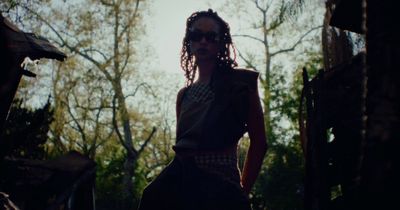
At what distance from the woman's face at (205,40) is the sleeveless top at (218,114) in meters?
0.19

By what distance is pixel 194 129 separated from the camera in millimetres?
2082

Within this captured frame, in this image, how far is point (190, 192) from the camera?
6.34ft

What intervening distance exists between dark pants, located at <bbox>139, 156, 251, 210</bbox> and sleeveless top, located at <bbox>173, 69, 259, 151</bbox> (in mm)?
129

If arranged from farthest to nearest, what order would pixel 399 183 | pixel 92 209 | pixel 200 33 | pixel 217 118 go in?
pixel 92 209, pixel 200 33, pixel 217 118, pixel 399 183

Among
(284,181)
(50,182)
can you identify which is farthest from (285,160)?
(50,182)

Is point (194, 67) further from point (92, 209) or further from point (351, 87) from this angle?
point (92, 209)

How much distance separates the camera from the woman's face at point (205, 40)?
2387mm

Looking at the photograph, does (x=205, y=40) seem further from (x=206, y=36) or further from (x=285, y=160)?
(x=285, y=160)

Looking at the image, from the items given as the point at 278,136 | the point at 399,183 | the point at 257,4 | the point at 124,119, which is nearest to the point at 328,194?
the point at 399,183

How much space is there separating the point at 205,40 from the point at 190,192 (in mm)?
879

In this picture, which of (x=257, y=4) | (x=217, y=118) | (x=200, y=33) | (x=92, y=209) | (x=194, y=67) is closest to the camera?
(x=217, y=118)

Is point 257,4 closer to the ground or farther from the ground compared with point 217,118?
farther from the ground

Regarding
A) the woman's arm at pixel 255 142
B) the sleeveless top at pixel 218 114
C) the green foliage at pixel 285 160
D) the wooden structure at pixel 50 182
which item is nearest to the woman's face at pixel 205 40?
the sleeveless top at pixel 218 114

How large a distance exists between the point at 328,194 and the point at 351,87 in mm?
1616
